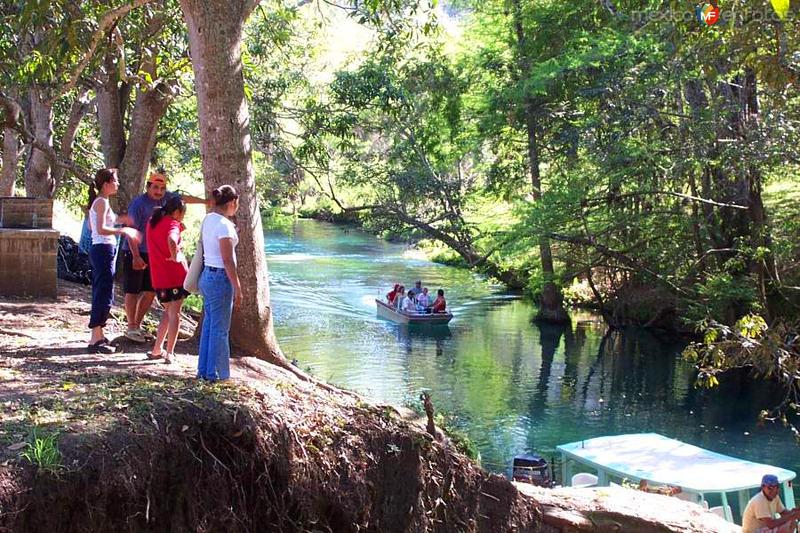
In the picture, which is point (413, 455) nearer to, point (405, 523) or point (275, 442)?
point (405, 523)

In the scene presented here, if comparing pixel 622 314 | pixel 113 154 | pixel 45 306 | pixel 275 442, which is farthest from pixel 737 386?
pixel 275 442

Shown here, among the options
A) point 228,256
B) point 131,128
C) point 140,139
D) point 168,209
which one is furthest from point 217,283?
point 131,128

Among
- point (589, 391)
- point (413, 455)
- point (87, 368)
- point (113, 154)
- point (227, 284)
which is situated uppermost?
point (113, 154)

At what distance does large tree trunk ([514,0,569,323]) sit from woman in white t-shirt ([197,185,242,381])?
865 inches

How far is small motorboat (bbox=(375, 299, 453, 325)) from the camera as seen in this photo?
29391mm

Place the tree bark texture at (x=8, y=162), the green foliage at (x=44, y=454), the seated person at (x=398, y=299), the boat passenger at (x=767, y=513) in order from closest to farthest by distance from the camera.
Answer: the green foliage at (x=44, y=454) < the boat passenger at (x=767, y=513) < the tree bark texture at (x=8, y=162) < the seated person at (x=398, y=299)

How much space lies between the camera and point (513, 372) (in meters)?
24.2

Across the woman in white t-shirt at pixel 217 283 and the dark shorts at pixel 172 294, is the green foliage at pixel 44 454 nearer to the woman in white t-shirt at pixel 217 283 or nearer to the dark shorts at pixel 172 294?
the woman in white t-shirt at pixel 217 283

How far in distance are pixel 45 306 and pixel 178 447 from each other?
5.42 m

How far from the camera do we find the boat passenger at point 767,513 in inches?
359

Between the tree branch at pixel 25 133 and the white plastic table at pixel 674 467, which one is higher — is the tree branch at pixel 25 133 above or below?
above

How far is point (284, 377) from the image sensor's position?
7633 mm

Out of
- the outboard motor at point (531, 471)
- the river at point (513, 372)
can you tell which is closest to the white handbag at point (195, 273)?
the outboard motor at point (531, 471)

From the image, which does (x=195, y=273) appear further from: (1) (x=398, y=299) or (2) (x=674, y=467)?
(1) (x=398, y=299)
